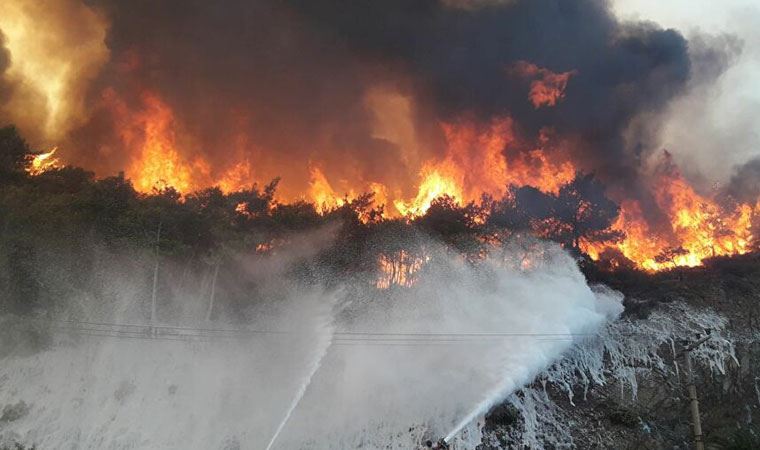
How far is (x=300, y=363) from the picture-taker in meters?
36.8

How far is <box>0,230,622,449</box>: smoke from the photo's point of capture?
1233 inches

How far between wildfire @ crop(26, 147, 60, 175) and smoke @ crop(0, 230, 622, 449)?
12.0 m

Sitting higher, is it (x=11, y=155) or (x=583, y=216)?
(x=583, y=216)

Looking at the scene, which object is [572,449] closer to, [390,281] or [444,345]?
[444,345]

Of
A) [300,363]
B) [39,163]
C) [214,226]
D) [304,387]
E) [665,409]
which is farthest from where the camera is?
[39,163]

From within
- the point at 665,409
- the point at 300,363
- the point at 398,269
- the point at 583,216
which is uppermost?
the point at 583,216

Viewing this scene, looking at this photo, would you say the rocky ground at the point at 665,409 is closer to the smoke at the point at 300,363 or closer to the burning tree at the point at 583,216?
the smoke at the point at 300,363

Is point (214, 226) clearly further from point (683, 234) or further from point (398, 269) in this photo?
point (683, 234)

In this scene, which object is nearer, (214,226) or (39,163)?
(214,226)

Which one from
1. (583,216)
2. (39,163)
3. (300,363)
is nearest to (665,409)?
(583,216)

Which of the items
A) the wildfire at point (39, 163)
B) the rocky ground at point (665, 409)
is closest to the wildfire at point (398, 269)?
the rocky ground at point (665, 409)

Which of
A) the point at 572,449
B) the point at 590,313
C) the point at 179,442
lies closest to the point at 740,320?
the point at 590,313

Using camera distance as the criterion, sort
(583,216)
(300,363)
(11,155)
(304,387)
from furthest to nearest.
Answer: (583,216)
(11,155)
(300,363)
(304,387)

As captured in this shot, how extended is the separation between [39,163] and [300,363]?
29238 millimetres
